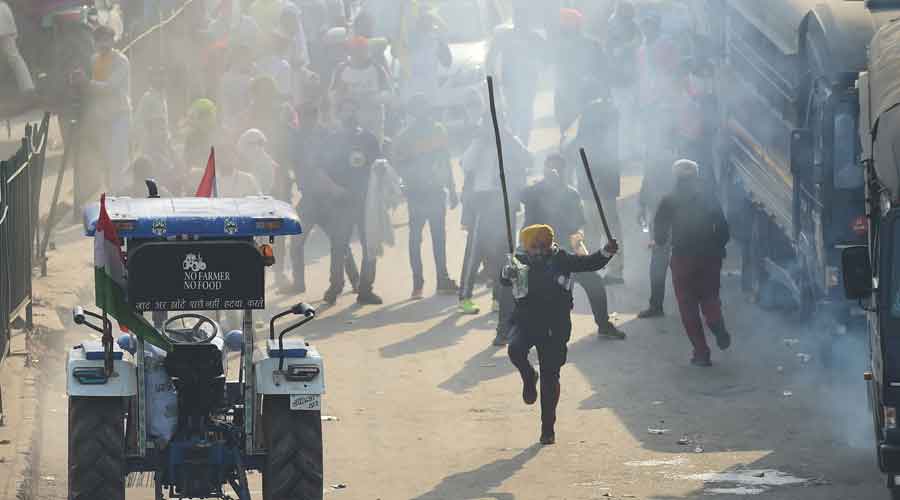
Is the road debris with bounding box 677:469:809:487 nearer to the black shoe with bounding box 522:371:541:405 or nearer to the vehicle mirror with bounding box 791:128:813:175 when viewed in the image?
the black shoe with bounding box 522:371:541:405

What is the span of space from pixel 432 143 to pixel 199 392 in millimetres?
10539

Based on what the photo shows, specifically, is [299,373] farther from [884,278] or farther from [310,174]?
[310,174]

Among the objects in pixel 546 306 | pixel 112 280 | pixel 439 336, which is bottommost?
pixel 112 280

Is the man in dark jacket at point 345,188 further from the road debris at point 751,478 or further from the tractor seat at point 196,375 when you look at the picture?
the tractor seat at point 196,375

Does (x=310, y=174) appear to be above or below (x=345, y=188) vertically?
above

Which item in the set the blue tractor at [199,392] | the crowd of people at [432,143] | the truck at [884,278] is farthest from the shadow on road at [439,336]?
the blue tractor at [199,392]

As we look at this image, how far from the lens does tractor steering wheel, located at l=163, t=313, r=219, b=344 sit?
36.4 ft

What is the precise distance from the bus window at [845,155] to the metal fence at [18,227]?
6.13 meters

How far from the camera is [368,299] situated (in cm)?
2130

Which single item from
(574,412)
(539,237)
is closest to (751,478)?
(539,237)

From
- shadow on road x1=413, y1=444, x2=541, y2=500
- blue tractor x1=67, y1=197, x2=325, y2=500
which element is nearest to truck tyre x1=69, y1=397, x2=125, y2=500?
blue tractor x1=67, y1=197, x2=325, y2=500

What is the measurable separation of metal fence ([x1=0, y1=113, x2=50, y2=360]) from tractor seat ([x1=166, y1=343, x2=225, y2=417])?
470 cm

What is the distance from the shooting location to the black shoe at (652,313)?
20078mm

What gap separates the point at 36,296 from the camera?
19078mm
